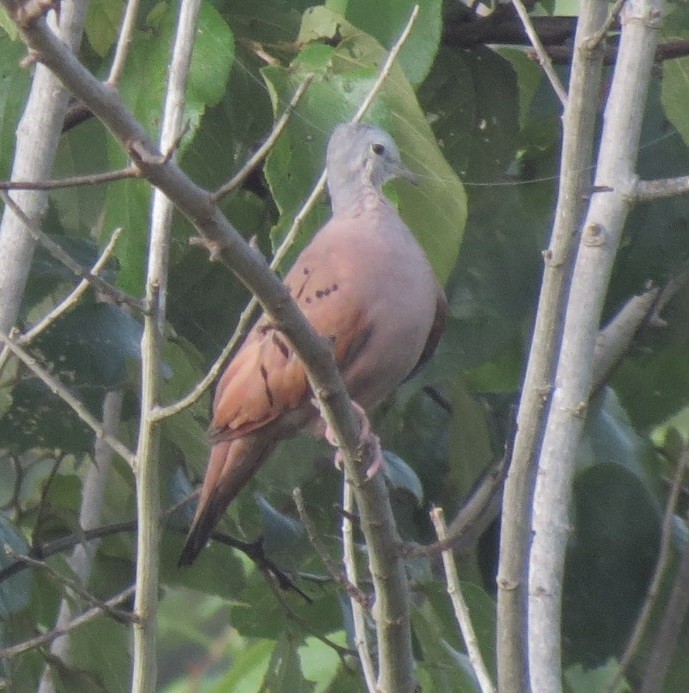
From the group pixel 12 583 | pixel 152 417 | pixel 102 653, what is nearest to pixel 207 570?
pixel 102 653

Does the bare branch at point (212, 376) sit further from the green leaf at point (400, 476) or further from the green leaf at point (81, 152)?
the green leaf at point (81, 152)

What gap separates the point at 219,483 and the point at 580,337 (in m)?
1.03

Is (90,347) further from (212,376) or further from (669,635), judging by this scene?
(669,635)

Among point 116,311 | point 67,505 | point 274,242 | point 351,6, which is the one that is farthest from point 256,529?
point 351,6

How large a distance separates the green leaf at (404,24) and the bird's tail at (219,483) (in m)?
0.87

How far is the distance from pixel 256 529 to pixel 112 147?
1297mm

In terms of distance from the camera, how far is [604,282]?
2242 mm

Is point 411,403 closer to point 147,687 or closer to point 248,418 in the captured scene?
point 248,418

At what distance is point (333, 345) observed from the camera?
288 centimetres

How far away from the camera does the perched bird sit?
2904 millimetres

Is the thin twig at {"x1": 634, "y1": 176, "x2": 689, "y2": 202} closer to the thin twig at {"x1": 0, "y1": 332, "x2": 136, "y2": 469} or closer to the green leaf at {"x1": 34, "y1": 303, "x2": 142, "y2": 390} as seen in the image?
the thin twig at {"x1": 0, "y1": 332, "x2": 136, "y2": 469}

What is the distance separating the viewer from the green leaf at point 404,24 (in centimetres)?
271

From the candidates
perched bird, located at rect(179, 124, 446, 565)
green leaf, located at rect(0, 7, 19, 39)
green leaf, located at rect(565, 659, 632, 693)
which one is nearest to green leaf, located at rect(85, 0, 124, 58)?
green leaf, located at rect(0, 7, 19, 39)

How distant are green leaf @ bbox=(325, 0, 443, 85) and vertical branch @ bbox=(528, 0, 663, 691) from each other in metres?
0.49
